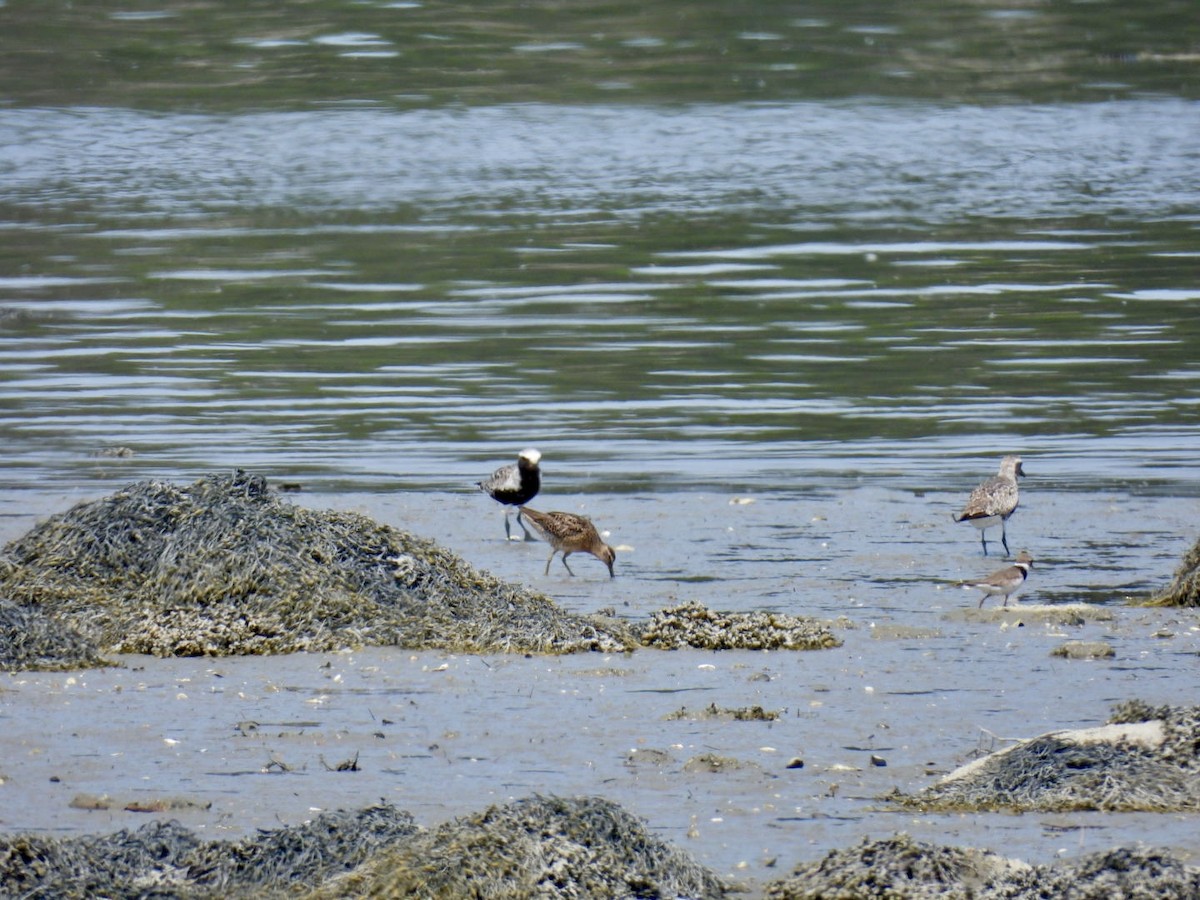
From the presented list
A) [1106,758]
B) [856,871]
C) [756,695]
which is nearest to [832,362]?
[756,695]

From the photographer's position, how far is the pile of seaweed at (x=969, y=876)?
6426mm

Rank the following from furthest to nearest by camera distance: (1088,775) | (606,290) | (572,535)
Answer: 1. (606,290)
2. (572,535)
3. (1088,775)

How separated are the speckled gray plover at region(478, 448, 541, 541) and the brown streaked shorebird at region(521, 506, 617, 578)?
1.14 metres

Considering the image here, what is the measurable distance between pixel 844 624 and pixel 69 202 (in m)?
25.1

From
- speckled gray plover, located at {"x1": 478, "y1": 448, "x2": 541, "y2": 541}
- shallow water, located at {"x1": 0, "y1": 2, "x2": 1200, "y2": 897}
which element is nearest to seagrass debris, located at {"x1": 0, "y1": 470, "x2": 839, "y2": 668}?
shallow water, located at {"x1": 0, "y1": 2, "x2": 1200, "y2": 897}

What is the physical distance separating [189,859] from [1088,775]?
3.15 metres

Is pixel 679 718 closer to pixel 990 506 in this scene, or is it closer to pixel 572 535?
pixel 572 535

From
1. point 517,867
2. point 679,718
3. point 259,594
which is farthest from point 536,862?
point 259,594

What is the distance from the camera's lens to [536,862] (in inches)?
258

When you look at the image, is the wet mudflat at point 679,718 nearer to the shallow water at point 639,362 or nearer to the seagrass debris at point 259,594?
the shallow water at point 639,362

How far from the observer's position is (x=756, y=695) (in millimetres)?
9898

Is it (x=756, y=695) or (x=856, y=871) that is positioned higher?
(x=856, y=871)

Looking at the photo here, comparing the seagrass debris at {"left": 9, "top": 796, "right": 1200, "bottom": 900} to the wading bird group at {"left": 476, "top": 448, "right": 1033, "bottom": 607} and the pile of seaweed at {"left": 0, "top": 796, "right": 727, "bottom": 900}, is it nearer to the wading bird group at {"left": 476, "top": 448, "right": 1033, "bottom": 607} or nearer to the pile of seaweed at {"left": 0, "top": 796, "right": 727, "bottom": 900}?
the pile of seaweed at {"left": 0, "top": 796, "right": 727, "bottom": 900}

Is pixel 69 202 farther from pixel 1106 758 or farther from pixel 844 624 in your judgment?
pixel 1106 758
